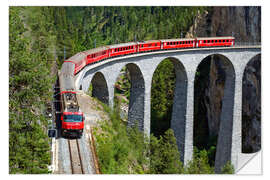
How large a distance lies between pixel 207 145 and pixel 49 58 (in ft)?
84.9

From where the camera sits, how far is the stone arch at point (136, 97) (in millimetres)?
33812

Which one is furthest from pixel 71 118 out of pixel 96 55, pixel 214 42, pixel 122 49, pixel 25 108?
pixel 214 42

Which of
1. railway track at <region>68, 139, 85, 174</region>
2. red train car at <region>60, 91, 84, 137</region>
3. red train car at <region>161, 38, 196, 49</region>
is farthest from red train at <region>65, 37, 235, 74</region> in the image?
railway track at <region>68, 139, 85, 174</region>

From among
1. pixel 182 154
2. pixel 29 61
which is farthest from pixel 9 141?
Answer: pixel 182 154

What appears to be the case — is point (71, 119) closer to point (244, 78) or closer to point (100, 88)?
point (100, 88)

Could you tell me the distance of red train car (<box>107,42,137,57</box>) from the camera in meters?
31.4

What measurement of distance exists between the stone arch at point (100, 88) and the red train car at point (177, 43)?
27.3 feet

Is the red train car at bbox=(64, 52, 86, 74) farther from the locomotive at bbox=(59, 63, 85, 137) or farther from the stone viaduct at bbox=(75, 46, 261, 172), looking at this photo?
the locomotive at bbox=(59, 63, 85, 137)

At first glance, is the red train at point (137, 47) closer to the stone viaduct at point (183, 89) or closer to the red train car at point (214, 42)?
the red train car at point (214, 42)

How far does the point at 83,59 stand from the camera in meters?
26.8

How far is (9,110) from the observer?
17.7 meters

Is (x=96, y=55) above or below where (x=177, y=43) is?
below

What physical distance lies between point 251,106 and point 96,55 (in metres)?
21.4

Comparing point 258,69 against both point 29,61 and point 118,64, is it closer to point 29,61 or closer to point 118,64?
point 118,64
